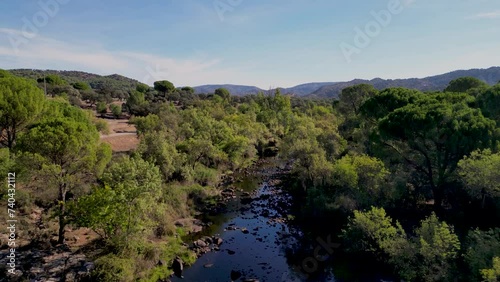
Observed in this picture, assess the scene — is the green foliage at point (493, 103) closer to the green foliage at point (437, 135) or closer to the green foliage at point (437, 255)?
the green foliage at point (437, 135)

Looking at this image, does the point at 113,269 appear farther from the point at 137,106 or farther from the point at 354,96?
the point at 137,106

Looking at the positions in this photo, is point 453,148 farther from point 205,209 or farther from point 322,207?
point 205,209

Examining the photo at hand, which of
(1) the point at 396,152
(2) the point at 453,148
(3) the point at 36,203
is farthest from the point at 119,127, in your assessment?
(2) the point at 453,148

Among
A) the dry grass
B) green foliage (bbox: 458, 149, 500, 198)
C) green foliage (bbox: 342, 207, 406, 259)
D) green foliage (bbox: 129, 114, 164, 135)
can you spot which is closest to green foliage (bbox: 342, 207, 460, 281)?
green foliage (bbox: 342, 207, 406, 259)

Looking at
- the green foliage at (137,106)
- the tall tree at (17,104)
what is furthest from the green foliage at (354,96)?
the tall tree at (17,104)

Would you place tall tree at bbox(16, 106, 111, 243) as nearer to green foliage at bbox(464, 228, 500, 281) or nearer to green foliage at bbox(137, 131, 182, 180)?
green foliage at bbox(137, 131, 182, 180)

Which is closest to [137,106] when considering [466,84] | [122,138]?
[122,138]
